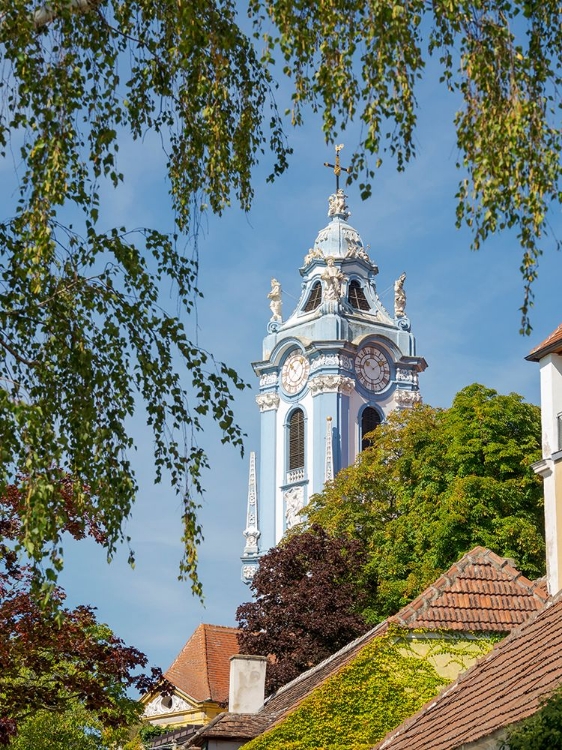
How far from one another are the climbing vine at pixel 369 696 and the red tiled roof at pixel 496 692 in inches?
141

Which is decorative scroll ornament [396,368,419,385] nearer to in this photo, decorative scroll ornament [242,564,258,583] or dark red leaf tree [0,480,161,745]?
decorative scroll ornament [242,564,258,583]

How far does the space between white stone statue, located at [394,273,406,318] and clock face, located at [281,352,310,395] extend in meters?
5.97

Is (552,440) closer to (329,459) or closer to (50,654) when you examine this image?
(50,654)

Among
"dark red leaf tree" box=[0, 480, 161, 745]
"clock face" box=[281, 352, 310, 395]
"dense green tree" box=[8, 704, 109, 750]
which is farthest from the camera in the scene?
"clock face" box=[281, 352, 310, 395]

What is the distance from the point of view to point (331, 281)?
225 ft

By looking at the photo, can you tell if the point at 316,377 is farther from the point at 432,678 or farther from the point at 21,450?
the point at 21,450

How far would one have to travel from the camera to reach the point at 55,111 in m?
9.80

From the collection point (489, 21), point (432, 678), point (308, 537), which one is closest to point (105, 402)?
point (489, 21)

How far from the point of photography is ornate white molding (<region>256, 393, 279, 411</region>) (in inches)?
2712

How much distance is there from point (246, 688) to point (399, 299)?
159ft

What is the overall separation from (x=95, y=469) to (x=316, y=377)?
56.3 m

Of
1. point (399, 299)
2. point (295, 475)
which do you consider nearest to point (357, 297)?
point (399, 299)

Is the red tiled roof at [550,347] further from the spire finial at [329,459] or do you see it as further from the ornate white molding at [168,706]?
the spire finial at [329,459]

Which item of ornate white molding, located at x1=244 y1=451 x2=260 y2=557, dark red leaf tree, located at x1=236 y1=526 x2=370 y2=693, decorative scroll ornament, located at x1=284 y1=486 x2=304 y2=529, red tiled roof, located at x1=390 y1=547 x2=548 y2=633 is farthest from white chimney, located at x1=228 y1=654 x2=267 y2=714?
ornate white molding, located at x1=244 y1=451 x2=260 y2=557
